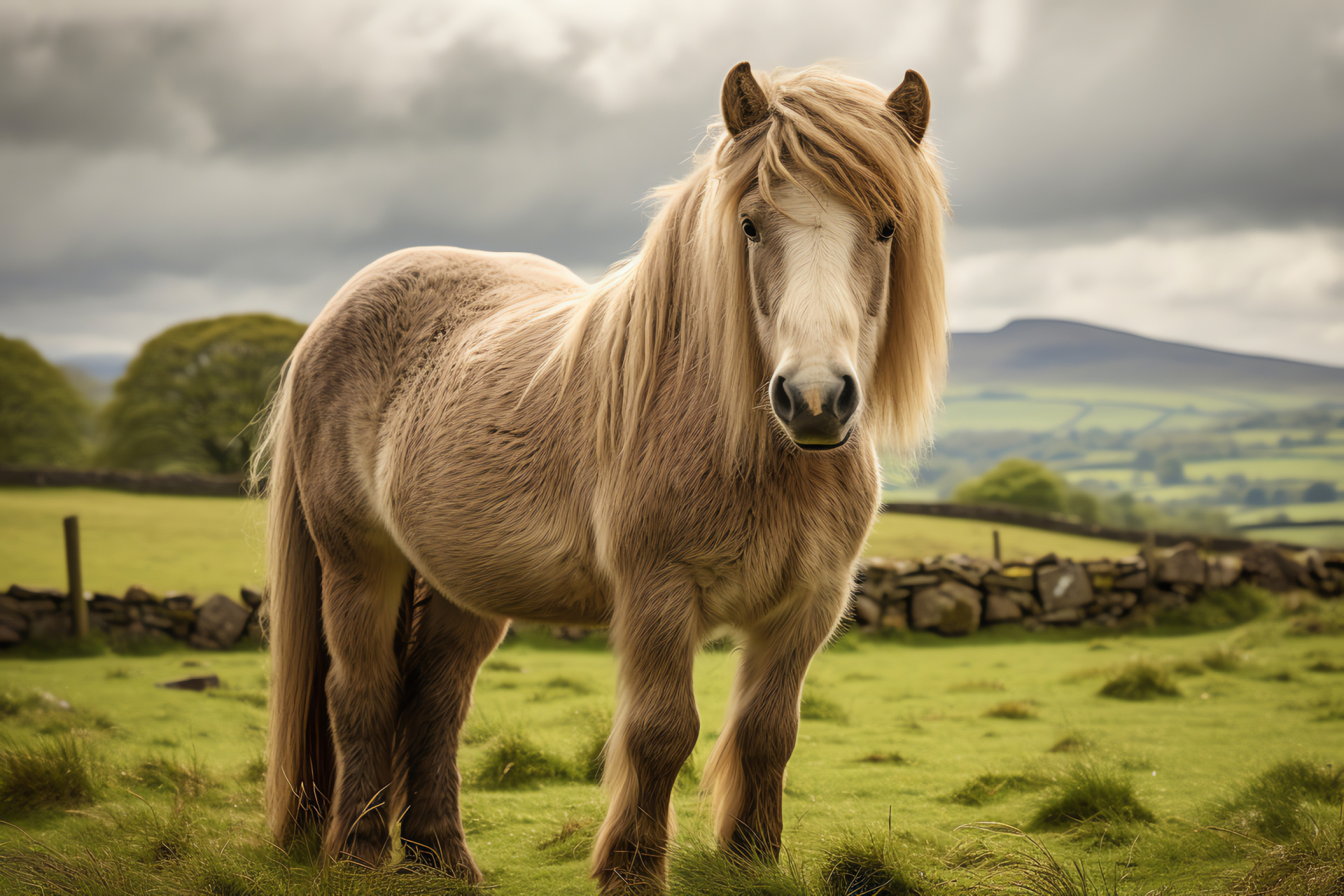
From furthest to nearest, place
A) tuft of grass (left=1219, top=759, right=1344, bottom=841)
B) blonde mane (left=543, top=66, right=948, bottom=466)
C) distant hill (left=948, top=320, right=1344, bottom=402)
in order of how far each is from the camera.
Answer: distant hill (left=948, top=320, right=1344, bottom=402), tuft of grass (left=1219, top=759, right=1344, bottom=841), blonde mane (left=543, top=66, right=948, bottom=466)

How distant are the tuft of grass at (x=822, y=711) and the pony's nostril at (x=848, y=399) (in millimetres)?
4908

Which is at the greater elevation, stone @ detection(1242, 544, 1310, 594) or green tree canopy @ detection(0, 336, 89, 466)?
green tree canopy @ detection(0, 336, 89, 466)

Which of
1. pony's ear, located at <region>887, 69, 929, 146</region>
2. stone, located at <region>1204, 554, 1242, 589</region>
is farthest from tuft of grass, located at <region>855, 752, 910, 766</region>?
stone, located at <region>1204, 554, 1242, 589</region>

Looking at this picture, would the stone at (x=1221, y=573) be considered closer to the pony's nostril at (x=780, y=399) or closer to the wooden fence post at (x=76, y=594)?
the pony's nostril at (x=780, y=399)

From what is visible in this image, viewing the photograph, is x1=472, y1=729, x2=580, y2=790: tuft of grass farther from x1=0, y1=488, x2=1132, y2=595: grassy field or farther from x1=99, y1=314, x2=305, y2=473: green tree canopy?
x1=99, y1=314, x2=305, y2=473: green tree canopy

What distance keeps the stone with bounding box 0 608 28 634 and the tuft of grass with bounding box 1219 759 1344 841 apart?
10655 millimetres

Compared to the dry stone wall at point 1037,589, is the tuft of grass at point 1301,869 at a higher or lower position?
higher

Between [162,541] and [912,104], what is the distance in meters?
13.0

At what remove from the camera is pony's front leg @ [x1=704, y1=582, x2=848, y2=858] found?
2604 millimetres

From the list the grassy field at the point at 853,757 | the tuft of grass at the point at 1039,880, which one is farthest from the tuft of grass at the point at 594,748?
the tuft of grass at the point at 1039,880

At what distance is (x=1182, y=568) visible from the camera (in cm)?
1070

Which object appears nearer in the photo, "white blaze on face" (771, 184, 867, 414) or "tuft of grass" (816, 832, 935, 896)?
"white blaze on face" (771, 184, 867, 414)

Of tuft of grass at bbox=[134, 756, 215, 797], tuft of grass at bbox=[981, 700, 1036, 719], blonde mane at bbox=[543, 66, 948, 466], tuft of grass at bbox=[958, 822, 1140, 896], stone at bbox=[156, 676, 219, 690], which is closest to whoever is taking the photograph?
blonde mane at bbox=[543, 66, 948, 466]

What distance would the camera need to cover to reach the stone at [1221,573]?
35.2ft
